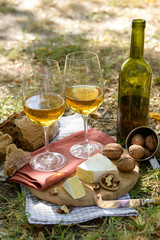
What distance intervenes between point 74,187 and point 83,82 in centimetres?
74

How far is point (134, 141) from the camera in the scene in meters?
2.56

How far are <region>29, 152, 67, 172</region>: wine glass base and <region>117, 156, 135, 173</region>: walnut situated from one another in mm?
427

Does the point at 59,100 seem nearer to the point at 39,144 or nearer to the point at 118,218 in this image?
the point at 39,144

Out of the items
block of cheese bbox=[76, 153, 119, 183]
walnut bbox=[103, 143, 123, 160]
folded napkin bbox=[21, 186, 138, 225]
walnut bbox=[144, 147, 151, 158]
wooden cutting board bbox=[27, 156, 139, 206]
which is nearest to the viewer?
folded napkin bbox=[21, 186, 138, 225]

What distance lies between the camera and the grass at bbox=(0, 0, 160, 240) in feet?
6.46

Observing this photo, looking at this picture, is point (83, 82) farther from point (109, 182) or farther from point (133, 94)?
point (109, 182)

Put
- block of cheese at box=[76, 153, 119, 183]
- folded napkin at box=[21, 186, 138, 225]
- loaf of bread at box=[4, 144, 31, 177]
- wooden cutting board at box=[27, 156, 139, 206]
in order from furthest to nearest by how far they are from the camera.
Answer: loaf of bread at box=[4, 144, 31, 177]
block of cheese at box=[76, 153, 119, 183]
wooden cutting board at box=[27, 156, 139, 206]
folded napkin at box=[21, 186, 138, 225]

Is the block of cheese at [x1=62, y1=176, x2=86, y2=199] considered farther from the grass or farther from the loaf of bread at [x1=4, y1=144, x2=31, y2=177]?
the loaf of bread at [x1=4, y1=144, x2=31, y2=177]

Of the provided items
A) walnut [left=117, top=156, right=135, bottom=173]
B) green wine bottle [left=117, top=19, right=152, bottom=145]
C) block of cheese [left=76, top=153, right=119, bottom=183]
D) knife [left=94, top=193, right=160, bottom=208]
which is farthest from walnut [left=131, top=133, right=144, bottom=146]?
knife [left=94, top=193, right=160, bottom=208]

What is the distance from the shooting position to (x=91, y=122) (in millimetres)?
3277

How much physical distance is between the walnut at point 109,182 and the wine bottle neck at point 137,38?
3.19 feet

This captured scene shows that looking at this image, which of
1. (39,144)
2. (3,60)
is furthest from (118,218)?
(3,60)

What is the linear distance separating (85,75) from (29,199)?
3.09 ft

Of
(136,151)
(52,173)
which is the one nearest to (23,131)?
(52,173)
